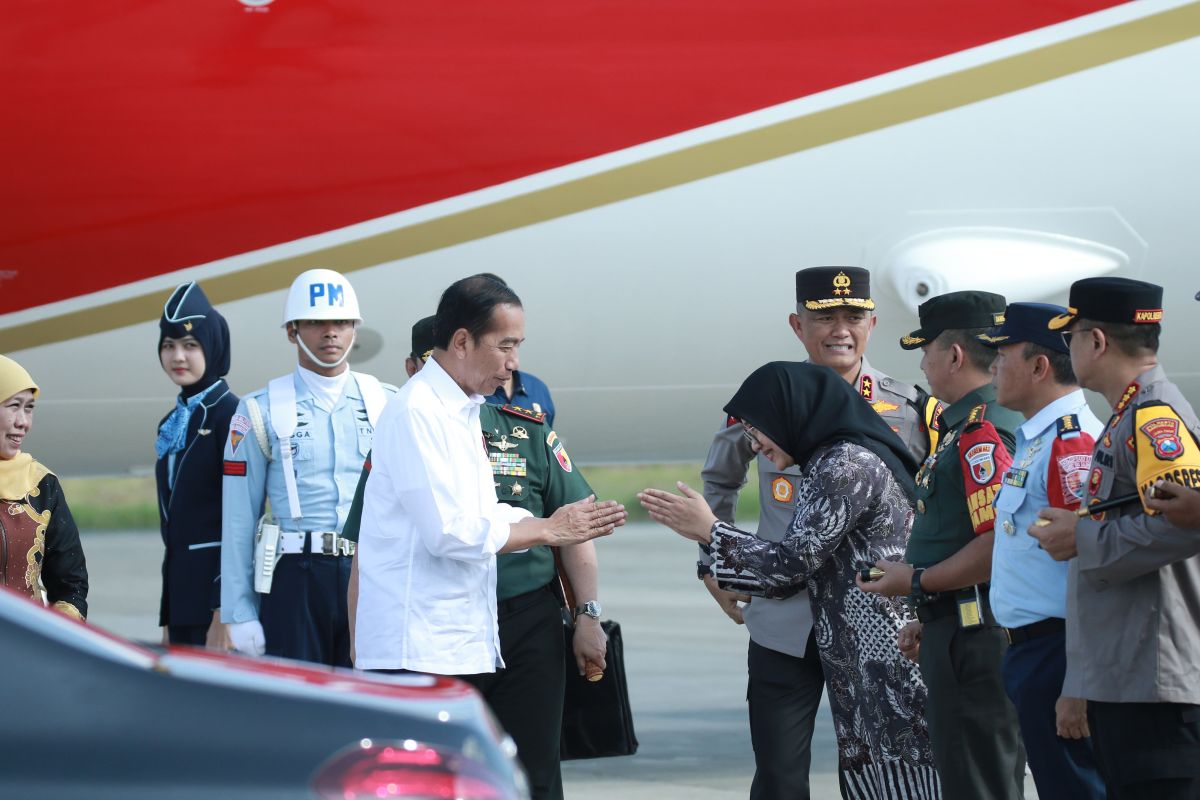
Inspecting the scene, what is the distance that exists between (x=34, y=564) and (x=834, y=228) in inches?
117

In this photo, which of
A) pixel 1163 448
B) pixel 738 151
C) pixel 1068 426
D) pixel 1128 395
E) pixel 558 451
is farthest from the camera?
pixel 738 151

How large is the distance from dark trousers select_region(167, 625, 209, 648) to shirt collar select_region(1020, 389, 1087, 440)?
237cm

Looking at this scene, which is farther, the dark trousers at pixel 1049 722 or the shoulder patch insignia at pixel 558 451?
the shoulder patch insignia at pixel 558 451

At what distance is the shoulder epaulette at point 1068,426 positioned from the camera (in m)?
3.34

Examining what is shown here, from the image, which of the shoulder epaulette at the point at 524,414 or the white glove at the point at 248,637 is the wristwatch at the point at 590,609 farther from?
the white glove at the point at 248,637

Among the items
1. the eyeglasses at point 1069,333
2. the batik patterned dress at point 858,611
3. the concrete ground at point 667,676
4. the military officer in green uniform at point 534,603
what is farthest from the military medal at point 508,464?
the concrete ground at point 667,676

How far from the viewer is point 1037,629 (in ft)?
11.1

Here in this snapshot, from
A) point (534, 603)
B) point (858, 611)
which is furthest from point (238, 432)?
point (858, 611)

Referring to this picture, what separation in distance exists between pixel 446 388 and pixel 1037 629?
1.37m

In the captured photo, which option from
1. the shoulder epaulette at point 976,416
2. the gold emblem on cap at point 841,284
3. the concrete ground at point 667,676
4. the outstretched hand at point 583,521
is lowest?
the concrete ground at point 667,676

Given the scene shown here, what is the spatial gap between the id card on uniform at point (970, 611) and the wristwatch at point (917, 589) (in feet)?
0.31

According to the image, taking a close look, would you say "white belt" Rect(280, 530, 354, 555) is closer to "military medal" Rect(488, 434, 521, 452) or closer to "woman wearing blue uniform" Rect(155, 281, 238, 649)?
"woman wearing blue uniform" Rect(155, 281, 238, 649)

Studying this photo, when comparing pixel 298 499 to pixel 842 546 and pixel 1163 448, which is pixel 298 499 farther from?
pixel 1163 448

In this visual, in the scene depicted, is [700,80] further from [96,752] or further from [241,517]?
[96,752]
